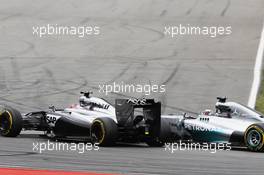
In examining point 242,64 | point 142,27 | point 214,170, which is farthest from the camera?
point 142,27

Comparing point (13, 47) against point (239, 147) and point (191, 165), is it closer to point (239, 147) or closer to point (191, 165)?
point (239, 147)

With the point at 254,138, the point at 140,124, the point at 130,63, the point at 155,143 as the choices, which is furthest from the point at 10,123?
the point at 130,63

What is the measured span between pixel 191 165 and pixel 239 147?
155 inches

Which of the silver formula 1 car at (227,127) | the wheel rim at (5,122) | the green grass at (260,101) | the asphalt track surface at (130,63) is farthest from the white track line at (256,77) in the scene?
the wheel rim at (5,122)

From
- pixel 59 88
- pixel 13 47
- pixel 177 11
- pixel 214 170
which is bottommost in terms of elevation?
pixel 214 170

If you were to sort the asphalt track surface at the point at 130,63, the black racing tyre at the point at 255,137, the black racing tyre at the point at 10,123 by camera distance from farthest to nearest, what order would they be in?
the black racing tyre at the point at 10,123 → the black racing tyre at the point at 255,137 → the asphalt track surface at the point at 130,63

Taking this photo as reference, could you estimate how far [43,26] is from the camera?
3194 centimetres

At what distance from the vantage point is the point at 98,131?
549 inches

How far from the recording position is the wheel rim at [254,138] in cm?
1370

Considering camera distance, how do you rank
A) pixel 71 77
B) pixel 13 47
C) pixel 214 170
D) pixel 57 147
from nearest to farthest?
1. pixel 214 170
2. pixel 57 147
3. pixel 71 77
4. pixel 13 47

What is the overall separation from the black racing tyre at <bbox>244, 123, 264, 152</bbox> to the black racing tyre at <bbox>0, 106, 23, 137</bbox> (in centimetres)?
464

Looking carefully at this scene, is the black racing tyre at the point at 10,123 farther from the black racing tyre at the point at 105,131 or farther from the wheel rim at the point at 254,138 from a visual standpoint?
the wheel rim at the point at 254,138

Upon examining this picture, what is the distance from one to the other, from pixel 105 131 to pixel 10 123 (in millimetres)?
2555

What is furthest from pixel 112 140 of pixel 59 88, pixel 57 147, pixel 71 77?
pixel 71 77
